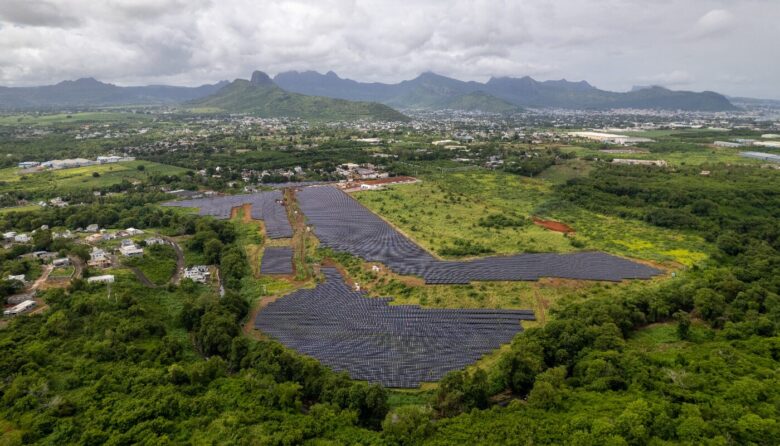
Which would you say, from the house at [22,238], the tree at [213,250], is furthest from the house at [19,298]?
the house at [22,238]

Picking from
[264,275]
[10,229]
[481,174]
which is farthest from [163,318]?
[481,174]

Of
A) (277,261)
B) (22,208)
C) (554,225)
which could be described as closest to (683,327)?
(554,225)

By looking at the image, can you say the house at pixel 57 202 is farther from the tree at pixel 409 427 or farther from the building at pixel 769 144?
the building at pixel 769 144

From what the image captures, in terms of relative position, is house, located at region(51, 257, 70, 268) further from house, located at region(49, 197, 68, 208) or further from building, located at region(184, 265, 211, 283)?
house, located at region(49, 197, 68, 208)

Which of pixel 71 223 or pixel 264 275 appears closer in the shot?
pixel 264 275

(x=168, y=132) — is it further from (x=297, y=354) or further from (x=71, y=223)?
(x=297, y=354)

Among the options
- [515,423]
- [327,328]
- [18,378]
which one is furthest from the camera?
[327,328]

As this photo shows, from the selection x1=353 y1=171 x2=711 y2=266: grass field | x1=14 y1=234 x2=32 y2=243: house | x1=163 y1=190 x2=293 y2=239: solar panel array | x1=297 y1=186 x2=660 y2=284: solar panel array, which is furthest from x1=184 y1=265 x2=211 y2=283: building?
x1=353 y1=171 x2=711 y2=266: grass field
